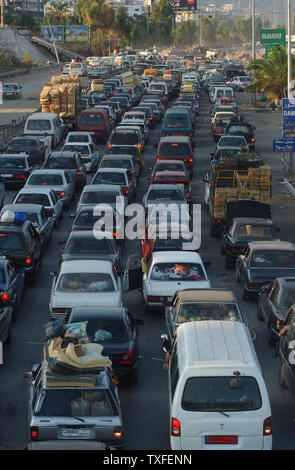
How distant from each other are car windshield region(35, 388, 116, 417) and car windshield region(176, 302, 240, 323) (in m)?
4.45

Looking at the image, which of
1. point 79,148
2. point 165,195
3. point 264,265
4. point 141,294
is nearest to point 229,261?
point 141,294

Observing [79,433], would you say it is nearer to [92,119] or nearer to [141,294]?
[141,294]

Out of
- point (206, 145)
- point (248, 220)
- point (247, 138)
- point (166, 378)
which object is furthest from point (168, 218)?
point (206, 145)

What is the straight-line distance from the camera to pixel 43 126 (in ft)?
148

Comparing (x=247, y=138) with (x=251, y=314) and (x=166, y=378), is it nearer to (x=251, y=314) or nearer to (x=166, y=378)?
(x=251, y=314)

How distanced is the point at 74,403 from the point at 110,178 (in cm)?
1986

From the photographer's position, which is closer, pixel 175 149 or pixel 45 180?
pixel 45 180

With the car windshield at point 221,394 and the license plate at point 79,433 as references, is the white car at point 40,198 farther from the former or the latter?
the car windshield at point 221,394

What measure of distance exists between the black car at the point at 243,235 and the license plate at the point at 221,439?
1202cm

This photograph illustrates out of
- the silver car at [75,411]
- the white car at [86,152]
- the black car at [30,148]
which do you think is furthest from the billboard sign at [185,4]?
the silver car at [75,411]

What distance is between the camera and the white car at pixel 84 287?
17891 mm

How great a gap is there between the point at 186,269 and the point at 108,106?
35.3m

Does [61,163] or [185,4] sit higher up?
[185,4]

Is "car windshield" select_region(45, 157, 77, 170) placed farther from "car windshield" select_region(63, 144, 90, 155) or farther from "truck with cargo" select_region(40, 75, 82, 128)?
"truck with cargo" select_region(40, 75, 82, 128)
